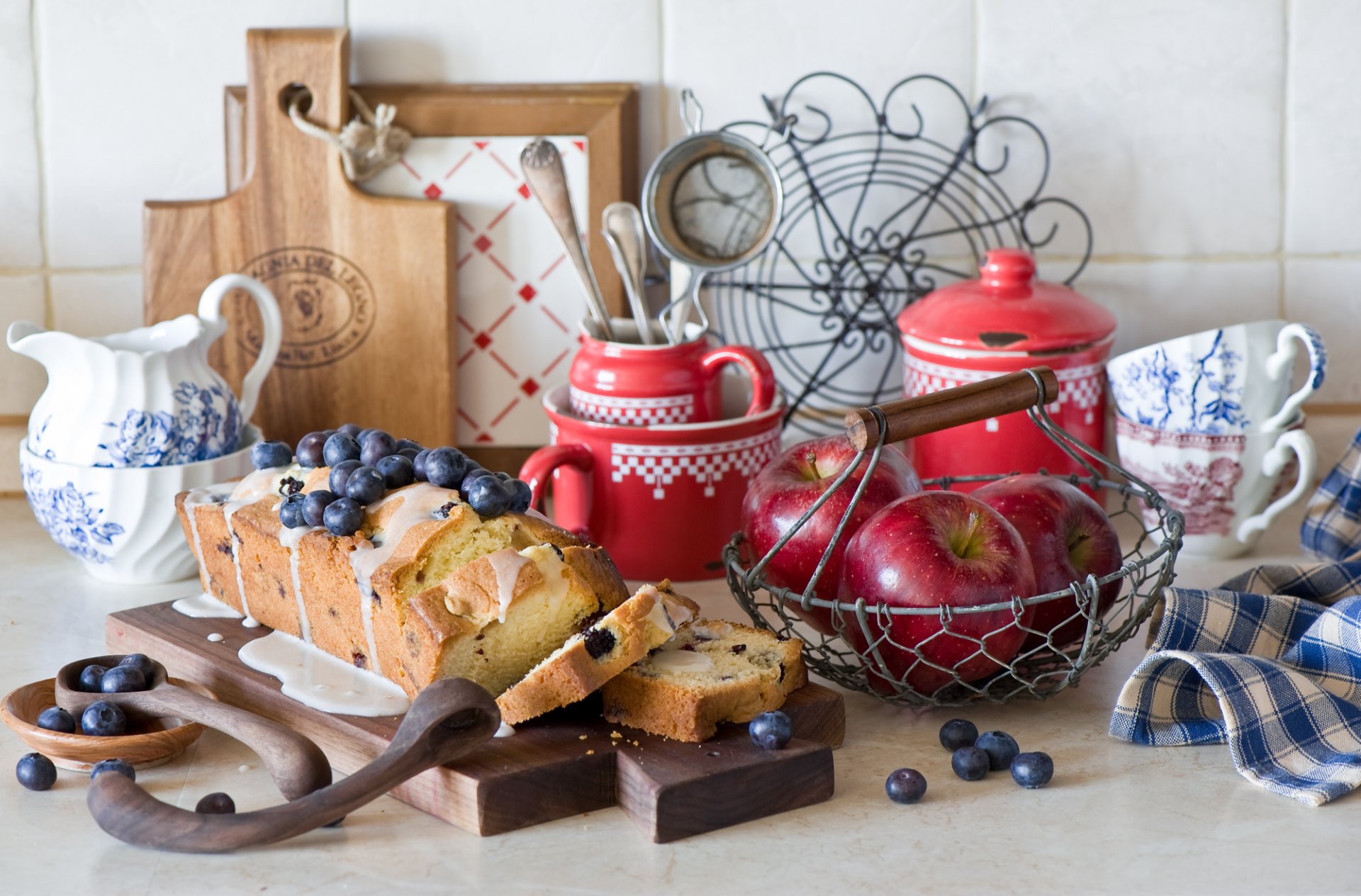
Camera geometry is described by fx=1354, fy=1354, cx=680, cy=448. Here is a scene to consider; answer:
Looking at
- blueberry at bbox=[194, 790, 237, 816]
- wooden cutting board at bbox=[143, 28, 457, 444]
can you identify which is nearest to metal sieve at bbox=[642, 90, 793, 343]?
wooden cutting board at bbox=[143, 28, 457, 444]

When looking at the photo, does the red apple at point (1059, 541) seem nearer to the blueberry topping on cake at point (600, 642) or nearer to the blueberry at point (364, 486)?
the blueberry topping on cake at point (600, 642)

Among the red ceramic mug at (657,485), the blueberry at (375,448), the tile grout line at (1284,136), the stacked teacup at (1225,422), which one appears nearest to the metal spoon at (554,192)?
the red ceramic mug at (657,485)

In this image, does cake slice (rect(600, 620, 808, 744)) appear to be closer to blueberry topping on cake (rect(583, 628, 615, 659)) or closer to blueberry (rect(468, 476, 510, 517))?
blueberry topping on cake (rect(583, 628, 615, 659))

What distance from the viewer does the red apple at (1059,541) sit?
2.84 feet

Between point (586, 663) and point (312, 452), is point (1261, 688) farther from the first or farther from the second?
point (312, 452)

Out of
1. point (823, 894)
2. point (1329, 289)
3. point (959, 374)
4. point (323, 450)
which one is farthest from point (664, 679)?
point (1329, 289)

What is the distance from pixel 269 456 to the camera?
0.99 m

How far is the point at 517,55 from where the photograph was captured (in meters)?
1.27

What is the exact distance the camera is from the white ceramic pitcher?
3.51 feet

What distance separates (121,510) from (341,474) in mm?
279

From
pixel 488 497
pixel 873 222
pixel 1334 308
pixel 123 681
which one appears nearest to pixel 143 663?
pixel 123 681

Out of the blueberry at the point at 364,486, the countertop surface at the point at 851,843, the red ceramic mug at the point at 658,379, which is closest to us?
the countertop surface at the point at 851,843

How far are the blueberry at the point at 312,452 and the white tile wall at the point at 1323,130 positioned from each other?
0.93 metres

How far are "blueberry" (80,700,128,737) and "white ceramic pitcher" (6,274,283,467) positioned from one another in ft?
1.03
